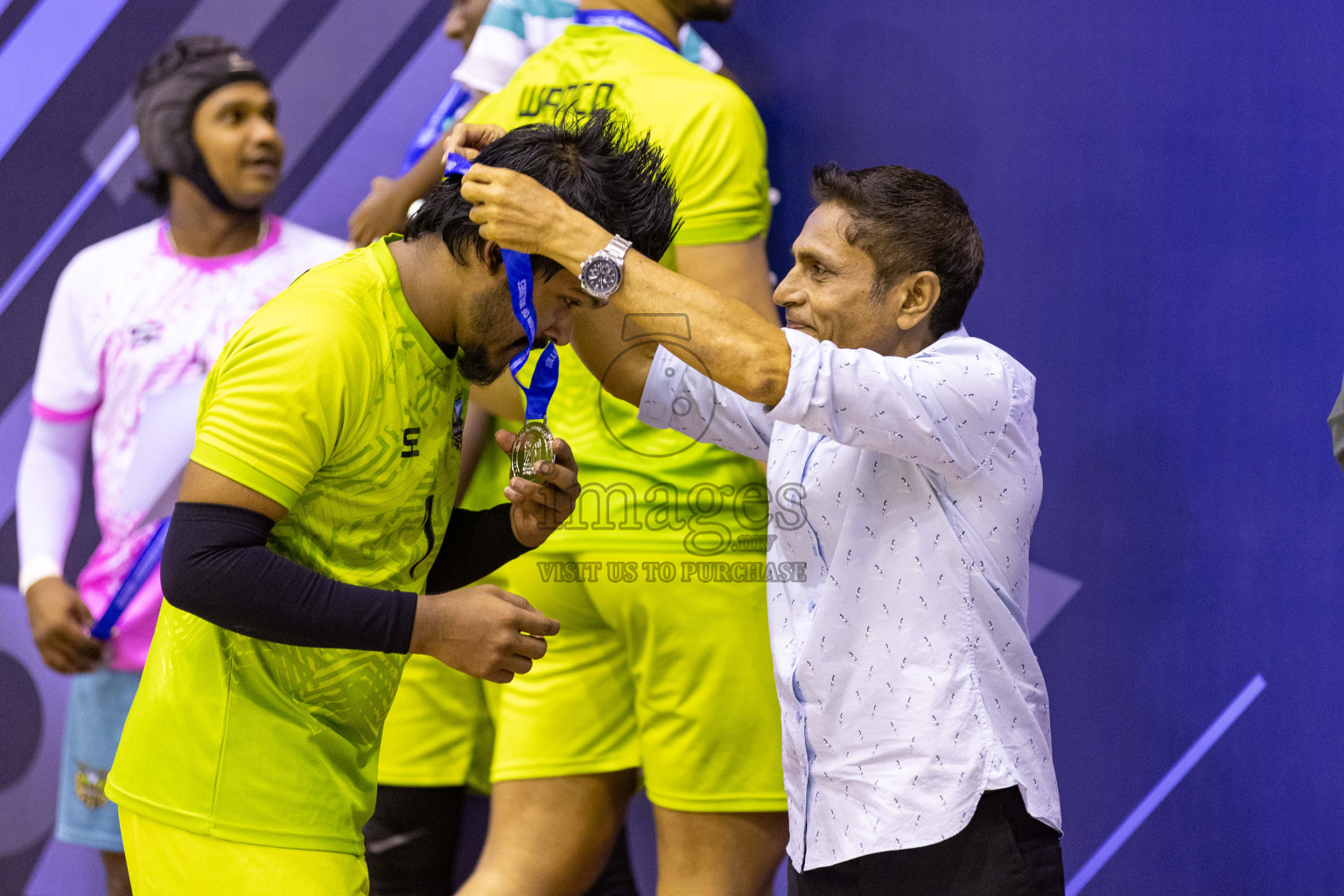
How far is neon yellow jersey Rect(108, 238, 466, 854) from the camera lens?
4.88ft

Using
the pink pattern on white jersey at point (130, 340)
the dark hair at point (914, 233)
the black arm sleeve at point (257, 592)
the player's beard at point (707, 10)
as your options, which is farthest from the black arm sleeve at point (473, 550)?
the pink pattern on white jersey at point (130, 340)

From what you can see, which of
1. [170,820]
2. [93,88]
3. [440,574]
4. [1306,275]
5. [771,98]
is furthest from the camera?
[93,88]

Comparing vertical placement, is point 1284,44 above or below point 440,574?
above

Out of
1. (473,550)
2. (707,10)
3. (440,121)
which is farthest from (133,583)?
(707,10)

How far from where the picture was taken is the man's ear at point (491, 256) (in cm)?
160

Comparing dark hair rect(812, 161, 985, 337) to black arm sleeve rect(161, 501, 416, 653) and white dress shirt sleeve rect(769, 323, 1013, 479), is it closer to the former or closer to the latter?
white dress shirt sleeve rect(769, 323, 1013, 479)

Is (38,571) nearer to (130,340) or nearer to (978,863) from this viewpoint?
(130,340)

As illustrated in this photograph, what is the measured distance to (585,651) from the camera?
2.40 meters

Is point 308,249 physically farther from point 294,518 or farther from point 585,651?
point 294,518

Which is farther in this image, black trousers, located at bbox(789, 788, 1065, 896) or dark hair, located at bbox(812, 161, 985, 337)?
dark hair, located at bbox(812, 161, 985, 337)

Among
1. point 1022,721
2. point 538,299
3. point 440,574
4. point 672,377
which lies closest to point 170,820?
point 440,574

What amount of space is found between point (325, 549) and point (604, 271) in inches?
18.9

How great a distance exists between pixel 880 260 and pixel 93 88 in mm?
2431

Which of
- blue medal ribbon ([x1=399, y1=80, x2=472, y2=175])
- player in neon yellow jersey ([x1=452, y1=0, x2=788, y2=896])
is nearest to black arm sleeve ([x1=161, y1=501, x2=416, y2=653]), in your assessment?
player in neon yellow jersey ([x1=452, y1=0, x2=788, y2=896])
